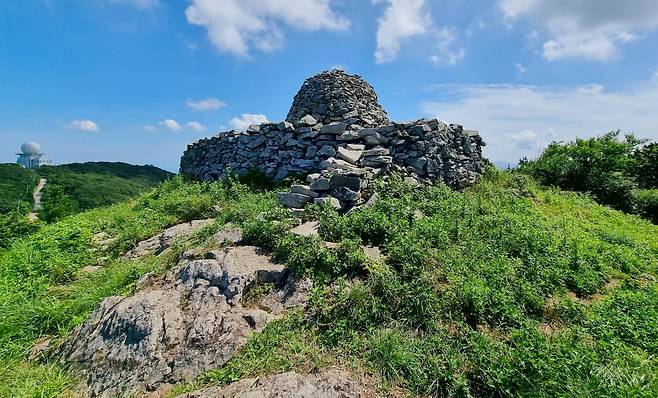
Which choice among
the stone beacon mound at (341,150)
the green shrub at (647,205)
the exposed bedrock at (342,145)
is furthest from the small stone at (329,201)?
the green shrub at (647,205)

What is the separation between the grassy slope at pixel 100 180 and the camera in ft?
144

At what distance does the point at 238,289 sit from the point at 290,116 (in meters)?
9.58

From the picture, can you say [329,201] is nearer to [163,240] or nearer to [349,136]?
[349,136]

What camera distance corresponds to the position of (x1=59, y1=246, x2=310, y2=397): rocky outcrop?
12.6 feet

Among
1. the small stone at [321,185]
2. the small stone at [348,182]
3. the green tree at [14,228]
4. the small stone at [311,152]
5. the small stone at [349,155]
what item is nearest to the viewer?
the small stone at [348,182]

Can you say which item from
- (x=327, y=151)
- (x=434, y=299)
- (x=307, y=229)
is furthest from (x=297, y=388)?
(x=327, y=151)

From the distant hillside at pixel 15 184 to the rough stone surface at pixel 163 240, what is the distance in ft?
152

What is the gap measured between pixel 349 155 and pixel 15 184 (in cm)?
6424

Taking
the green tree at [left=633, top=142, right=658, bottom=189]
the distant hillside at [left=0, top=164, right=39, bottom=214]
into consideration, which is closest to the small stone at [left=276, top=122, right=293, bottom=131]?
the green tree at [left=633, top=142, right=658, bottom=189]

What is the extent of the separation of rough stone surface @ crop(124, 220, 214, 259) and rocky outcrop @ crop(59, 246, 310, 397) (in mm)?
1912

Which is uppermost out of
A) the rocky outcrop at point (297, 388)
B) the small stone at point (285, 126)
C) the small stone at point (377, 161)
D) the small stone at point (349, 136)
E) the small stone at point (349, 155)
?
the small stone at point (285, 126)

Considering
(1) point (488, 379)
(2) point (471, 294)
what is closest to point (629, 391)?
(1) point (488, 379)

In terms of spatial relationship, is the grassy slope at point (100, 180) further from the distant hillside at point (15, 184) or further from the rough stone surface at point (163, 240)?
the rough stone surface at point (163, 240)

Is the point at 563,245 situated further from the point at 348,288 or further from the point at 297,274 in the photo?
the point at 297,274
